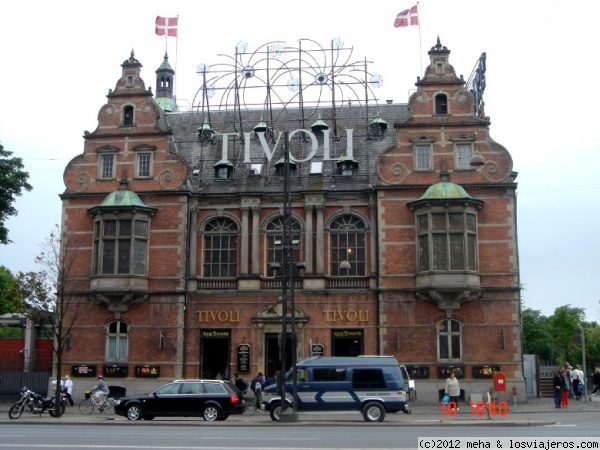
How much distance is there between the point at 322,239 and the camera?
3800cm

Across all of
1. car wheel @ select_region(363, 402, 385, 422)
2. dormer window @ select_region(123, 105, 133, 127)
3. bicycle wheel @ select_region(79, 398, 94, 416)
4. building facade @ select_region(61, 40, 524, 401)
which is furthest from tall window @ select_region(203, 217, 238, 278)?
car wheel @ select_region(363, 402, 385, 422)

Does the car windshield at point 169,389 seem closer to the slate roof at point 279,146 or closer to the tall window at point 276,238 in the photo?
the tall window at point 276,238

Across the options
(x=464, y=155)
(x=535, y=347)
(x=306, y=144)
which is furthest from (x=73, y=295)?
(x=535, y=347)

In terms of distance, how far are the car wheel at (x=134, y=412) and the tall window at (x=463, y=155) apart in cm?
1897

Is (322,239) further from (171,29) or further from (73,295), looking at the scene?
(171,29)

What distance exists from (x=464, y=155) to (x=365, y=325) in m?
9.36

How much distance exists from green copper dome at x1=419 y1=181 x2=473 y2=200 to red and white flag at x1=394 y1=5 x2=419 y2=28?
10017 millimetres

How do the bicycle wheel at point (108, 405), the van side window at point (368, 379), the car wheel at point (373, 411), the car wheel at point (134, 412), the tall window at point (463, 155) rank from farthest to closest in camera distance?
the tall window at point (463, 155), the bicycle wheel at point (108, 405), the van side window at point (368, 379), the car wheel at point (134, 412), the car wheel at point (373, 411)

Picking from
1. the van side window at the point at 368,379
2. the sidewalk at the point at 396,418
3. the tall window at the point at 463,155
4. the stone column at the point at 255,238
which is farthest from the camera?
the stone column at the point at 255,238

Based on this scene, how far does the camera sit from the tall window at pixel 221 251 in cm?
3881

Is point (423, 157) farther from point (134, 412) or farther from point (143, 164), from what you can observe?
point (134, 412)

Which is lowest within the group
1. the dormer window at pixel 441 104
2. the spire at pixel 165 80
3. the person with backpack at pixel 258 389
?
the person with backpack at pixel 258 389

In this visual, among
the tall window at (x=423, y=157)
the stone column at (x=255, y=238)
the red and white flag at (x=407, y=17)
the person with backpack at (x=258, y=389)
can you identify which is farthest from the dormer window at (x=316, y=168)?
the person with backpack at (x=258, y=389)

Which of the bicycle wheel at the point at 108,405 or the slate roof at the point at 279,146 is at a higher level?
the slate roof at the point at 279,146
